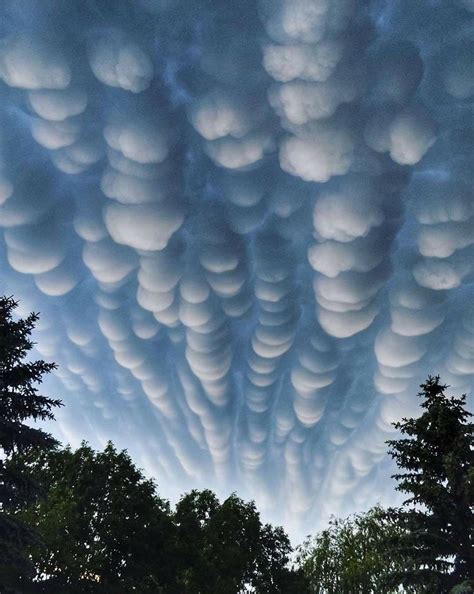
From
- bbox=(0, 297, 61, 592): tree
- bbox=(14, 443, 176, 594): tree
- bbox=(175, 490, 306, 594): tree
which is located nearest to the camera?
bbox=(0, 297, 61, 592): tree

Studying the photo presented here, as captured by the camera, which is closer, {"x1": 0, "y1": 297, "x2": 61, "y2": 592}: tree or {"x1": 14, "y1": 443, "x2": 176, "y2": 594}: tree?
{"x1": 0, "y1": 297, "x2": 61, "y2": 592}: tree

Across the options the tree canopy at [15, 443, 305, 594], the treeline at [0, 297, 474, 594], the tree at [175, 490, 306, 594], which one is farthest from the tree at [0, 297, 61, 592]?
the tree at [175, 490, 306, 594]

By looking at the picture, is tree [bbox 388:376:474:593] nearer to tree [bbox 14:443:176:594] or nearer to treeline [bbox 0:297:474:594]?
treeline [bbox 0:297:474:594]

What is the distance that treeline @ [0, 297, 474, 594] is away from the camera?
581 inches

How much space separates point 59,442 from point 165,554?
18496 mm

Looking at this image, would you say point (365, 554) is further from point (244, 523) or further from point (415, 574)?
point (415, 574)

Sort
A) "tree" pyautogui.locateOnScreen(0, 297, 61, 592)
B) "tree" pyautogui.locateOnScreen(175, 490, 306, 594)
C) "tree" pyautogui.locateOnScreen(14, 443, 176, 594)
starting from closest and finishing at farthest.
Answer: "tree" pyautogui.locateOnScreen(0, 297, 61, 592)
"tree" pyautogui.locateOnScreen(14, 443, 176, 594)
"tree" pyautogui.locateOnScreen(175, 490, 306, 594)

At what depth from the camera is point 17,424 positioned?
46.2 feet

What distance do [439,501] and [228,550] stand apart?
20147 millimetres

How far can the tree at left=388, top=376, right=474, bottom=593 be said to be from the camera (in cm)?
1503

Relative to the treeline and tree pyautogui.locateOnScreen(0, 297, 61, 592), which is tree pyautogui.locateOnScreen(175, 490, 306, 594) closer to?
the treeline

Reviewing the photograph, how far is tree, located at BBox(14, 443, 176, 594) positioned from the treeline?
70 mm

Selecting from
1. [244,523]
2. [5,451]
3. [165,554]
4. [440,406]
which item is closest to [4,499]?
[5,451]

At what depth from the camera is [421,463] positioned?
16.6m
